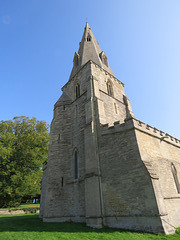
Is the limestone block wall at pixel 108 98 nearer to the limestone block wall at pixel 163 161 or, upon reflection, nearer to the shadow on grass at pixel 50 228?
the limestone block wall at pixel 163 161

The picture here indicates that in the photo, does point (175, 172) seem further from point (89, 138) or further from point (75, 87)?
point (75, 87)

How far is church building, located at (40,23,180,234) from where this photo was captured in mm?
8211

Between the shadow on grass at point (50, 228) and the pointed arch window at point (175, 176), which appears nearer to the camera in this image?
the shadow on grass at point (50, 228)

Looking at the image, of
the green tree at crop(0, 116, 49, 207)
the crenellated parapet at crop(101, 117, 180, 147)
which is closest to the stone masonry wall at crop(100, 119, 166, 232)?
the crenellated parapet at crop(101, 117, 180, 147)

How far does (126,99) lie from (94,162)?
425 inches

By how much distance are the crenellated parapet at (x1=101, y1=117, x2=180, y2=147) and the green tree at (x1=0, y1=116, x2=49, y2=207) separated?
12333mm

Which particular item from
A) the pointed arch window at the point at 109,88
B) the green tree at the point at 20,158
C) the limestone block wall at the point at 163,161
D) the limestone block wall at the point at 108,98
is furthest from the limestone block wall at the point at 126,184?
the green tree at the point at 20,158

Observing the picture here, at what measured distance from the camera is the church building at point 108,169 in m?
8.21

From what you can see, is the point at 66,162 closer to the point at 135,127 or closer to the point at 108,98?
the point at 135,127

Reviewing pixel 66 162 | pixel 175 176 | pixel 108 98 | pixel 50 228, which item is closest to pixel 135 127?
Result: pixel 175 176

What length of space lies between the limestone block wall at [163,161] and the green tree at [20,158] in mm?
14465

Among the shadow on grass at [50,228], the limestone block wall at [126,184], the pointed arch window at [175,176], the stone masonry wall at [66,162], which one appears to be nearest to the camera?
the limestone block wall at [126,184]

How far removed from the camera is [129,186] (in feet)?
29.1

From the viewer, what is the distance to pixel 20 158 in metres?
18.9
